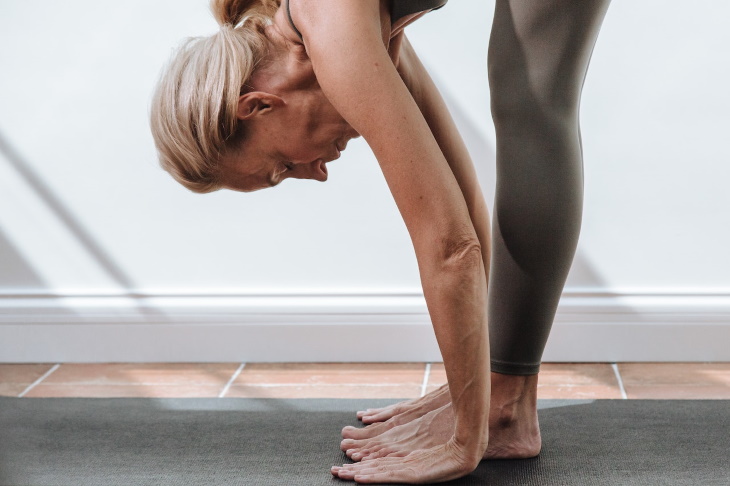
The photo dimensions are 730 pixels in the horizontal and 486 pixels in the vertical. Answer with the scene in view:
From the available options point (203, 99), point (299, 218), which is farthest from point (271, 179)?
point (299, 218)

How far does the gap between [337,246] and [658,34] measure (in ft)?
2.78

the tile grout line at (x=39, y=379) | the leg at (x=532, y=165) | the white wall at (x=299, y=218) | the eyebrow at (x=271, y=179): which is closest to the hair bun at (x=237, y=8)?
the eyebrow at (x=271, y=179)

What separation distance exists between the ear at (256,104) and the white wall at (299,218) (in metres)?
0.74

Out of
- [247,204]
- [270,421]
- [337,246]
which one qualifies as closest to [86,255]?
[247,204]

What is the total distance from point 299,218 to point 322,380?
1.25 feet

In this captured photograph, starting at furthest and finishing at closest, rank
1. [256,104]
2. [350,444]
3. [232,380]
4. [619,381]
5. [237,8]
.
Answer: [232,380] < [619,381] < [350,444] < [237,8] < [256,104]

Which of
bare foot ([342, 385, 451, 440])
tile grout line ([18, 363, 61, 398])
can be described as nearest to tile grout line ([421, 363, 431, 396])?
bare foot ([342, 385, 451, 440])

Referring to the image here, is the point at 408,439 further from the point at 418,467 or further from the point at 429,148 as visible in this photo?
the point at 429,148

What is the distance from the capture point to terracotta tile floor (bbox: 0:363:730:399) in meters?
1.80

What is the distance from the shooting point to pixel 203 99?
1.19 metres

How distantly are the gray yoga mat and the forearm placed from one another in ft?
0.61

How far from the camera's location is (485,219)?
1518 millimetres

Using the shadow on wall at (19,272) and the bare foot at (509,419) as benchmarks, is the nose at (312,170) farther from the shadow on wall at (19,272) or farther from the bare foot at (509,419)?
the shadow on wall at (19,272)

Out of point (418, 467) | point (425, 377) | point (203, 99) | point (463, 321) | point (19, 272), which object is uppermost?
point (203, 99)
